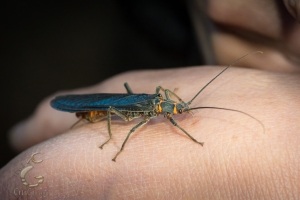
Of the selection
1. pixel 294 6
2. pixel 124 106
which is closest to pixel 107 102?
pixel 124 106

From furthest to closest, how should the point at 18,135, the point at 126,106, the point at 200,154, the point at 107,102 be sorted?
1. the point at 18,135
2. the point at 107,102
3. the point at 126,106
4. the point at 200,154

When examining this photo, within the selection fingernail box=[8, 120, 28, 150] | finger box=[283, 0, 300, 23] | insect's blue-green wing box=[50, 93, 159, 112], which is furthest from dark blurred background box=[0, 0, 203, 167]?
finger box=[283, 0, 300, 23]

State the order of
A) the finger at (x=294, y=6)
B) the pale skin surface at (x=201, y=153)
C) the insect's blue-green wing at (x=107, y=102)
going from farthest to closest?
the insect's blue-green wing at (x=107, y=102) < the finger at (x=294, y=6) < the pale skin surface at (x=201, y=153)

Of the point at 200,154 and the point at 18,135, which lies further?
the point at 18,135

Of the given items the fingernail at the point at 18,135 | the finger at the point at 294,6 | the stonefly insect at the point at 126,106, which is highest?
the finger at the point at 294,6

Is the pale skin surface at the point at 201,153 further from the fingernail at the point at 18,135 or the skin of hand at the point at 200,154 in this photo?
the fingernail at the point at 18,135

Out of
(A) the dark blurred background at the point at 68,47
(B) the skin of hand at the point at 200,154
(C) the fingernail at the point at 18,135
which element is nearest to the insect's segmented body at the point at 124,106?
(B) the skin of hand at the point at 200,154

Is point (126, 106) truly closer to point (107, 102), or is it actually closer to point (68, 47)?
point (107, 102)

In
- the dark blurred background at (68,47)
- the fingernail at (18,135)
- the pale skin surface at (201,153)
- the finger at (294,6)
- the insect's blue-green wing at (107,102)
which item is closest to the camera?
the pale skin surface at (201,153)
